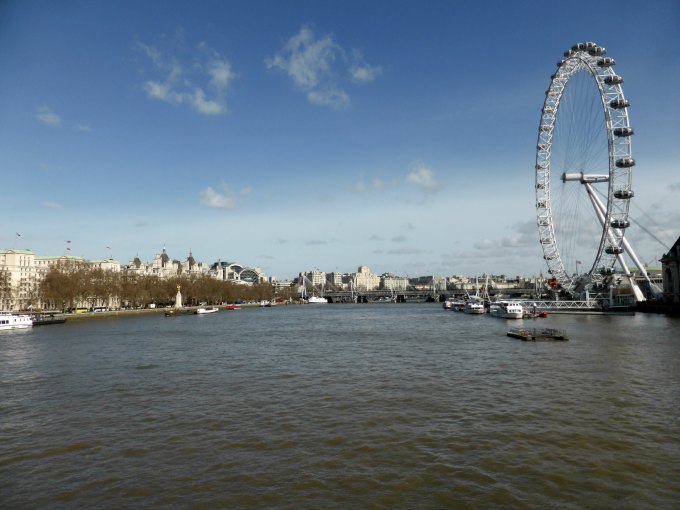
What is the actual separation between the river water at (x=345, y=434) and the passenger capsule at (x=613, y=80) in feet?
160

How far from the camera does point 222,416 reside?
60.0 feet

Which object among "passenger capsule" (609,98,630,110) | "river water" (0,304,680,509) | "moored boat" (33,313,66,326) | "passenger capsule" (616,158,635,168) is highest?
"passenger capsule" (609,98,630,110)

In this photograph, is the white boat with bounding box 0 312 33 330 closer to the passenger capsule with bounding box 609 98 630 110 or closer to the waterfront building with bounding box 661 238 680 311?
the passenger capsule with bounding box 609 98 630 110

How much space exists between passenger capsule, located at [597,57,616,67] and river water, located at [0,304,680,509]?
50.6m

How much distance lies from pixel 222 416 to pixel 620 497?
42.2 ft

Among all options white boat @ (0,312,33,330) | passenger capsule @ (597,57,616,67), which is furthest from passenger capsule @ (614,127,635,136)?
white boat @ (0,312,33,330)

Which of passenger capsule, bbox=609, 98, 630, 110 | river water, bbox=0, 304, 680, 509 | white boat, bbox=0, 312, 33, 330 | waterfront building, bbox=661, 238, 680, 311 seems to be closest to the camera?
river water, bbox=0, 304, 680, 509

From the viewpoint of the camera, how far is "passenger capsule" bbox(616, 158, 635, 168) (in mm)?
67562

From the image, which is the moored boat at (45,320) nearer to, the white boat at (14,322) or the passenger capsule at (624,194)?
the white boat at (14,322)

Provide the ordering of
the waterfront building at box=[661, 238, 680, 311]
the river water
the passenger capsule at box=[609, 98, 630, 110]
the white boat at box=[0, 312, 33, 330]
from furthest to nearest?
1. the waterfront building at box=[661, 238, 680, 311]
2. the white boat at box=[0, 312, 33, 330]
3. the passenger capsule at box=[609, 98, 630, 110]
4. the river water

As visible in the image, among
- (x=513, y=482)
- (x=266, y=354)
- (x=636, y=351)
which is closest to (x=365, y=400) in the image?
(x=513, y=482)

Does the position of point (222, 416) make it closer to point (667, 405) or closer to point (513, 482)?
point (513, 482)

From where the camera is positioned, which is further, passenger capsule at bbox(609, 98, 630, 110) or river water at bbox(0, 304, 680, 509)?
passenger capsule at bbox(609, 98, 630, 110)

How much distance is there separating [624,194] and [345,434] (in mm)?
67930
